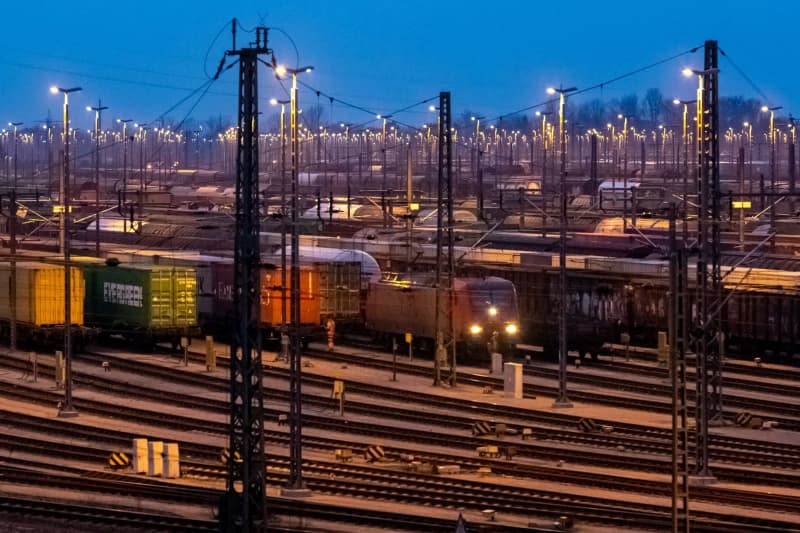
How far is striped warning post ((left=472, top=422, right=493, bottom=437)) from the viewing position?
86.4 feet

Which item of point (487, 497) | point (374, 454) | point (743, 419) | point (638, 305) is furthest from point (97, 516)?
point (638, 305)

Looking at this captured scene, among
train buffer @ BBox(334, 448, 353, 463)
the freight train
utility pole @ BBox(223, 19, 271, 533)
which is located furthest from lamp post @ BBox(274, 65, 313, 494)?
the freight train

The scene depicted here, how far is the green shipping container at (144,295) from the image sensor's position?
35281mm

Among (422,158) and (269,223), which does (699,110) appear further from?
(422,158)

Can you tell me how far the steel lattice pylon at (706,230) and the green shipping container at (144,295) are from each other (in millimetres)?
14148

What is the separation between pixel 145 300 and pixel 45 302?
230cm

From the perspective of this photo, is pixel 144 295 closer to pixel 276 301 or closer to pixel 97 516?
pixel 276 301

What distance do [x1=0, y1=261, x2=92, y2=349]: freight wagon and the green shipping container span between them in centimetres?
83

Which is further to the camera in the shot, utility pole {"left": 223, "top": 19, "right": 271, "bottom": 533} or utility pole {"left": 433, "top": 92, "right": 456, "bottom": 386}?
utility pole {"left": 433, "top": 92, "right": 456, "bottom": 386}

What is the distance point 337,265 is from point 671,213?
1477 centimetres

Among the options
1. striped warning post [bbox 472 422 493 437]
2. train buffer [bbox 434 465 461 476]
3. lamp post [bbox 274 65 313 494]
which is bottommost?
train buffer [bbox 434 465 461 476]

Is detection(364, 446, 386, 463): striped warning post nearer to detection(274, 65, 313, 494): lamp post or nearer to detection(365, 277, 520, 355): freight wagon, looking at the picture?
detection(274, 65, 313, 494): lamp post

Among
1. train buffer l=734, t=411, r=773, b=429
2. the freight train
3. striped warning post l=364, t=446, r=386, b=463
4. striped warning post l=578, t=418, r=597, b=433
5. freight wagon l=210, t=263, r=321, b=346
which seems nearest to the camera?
striped warning post l=364, t=446, r=386, b=463

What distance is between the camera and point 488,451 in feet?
80.6
